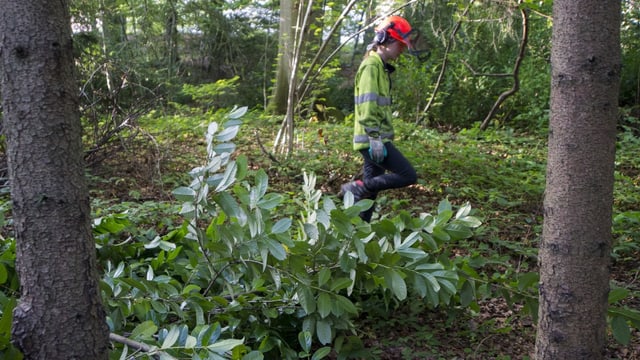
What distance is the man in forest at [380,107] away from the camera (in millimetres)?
4535

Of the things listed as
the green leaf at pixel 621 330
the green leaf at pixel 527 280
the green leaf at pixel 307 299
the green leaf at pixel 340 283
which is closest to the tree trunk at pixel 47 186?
the green leaf at pixel 307 299

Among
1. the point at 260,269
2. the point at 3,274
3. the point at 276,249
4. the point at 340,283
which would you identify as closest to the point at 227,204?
the point at 276,249

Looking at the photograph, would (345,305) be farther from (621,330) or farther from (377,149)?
(377,149)

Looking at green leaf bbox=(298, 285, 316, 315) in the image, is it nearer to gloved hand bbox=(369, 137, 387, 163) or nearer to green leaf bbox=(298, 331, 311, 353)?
green leaf bbox=(298, 331, 311, 353)

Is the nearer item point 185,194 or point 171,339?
point 171,339

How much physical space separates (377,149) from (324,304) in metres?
2.26

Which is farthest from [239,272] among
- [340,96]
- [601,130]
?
[340,96]

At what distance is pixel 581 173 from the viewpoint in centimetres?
192

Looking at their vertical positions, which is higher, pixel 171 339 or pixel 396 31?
pixel 396 31

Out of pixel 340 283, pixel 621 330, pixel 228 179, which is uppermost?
pixel 228 179

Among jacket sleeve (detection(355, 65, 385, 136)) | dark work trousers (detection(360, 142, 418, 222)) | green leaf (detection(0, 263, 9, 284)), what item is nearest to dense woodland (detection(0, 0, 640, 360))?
green leaf (detection(0, 263, 9, 284))

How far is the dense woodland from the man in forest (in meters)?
0.44

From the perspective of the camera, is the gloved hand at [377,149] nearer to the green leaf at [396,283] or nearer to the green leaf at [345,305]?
the green leaf at [396,283]

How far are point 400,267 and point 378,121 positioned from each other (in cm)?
213
